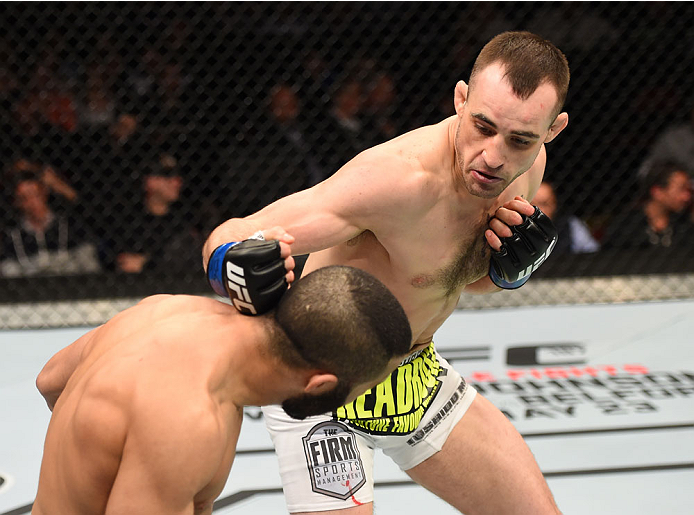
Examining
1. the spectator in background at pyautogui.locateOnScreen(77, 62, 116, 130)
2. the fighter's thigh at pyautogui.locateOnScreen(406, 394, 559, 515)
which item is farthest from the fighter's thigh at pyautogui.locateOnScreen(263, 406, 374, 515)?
the spectator in background at pyautogui.locateOnScreen(77, 62, 116, 130)

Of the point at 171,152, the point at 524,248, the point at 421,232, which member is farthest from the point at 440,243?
the point at 171,152

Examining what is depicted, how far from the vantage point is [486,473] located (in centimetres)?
186

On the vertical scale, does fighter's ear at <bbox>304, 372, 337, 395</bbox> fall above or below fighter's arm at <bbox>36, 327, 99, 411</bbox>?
above

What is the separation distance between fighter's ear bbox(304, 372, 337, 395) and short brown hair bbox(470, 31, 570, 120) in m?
0.72

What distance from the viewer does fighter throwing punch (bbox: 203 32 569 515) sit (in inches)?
65.2

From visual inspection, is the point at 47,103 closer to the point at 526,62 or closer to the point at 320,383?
the point at 526,62

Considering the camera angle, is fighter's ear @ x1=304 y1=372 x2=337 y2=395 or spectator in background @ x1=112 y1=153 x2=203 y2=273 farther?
spectator in background @ x1=112 y1=153 x2=203 y2=273

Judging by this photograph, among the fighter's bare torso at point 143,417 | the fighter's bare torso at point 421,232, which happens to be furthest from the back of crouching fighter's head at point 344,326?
the fighter's bare torso at point 421,232

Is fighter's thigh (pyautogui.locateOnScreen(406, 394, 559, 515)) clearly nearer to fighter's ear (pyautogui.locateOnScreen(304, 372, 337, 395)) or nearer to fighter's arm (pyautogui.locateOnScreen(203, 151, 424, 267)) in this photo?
fighter's arm (pyautogui.locateOnScreen(203, 151, 424, 267))

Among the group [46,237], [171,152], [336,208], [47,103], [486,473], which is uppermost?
[336,208]

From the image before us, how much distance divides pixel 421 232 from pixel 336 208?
0.75 feet

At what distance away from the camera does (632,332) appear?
3.78m

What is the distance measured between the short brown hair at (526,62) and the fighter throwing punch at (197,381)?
0.59 m

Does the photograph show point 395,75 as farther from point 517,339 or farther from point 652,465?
point 652,465
